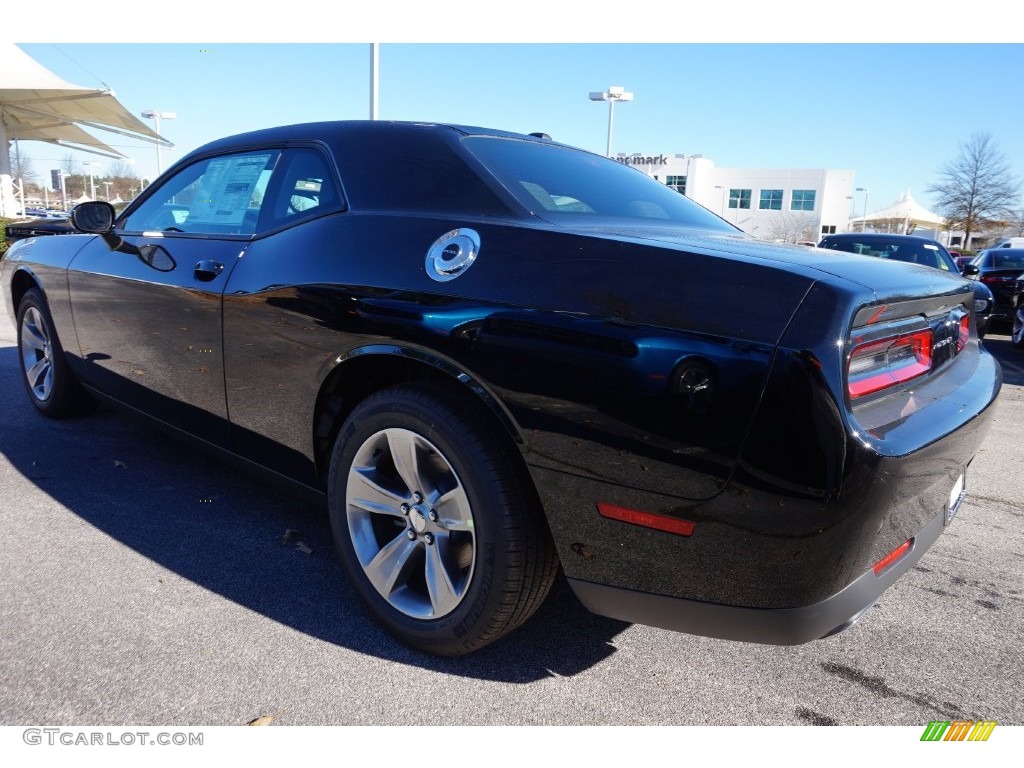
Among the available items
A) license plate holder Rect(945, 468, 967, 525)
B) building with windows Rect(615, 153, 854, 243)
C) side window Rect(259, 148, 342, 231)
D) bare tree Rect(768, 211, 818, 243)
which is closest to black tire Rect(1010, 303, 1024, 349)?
license plate holder Rect(945, 468, 967, 525)

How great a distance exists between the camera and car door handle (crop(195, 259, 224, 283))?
271 cm

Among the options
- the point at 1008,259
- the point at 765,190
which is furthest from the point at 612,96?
the point at 765,190

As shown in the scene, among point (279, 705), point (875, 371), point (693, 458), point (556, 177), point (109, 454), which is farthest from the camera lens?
point (109, 454)

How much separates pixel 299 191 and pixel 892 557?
2.26 meters

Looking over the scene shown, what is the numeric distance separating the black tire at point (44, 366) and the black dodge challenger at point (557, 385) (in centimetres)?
165

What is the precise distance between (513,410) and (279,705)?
3.37 feet

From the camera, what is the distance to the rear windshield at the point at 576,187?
7.66ft

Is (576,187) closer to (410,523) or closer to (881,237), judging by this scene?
(410,523)

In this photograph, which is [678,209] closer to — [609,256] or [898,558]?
[609,256]

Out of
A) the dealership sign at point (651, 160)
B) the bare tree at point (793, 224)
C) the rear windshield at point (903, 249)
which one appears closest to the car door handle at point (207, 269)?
the rear windshield at point (903, 249)

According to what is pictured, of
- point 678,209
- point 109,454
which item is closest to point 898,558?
point 678,209

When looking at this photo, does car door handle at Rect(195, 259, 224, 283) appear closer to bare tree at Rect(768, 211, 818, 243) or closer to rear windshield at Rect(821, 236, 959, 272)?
rear windshield at Rect(821, 236, 959, 272)

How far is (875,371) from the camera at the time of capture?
176 cm

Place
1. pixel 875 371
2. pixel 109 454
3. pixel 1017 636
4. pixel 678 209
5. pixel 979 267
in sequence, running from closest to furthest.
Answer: pixel 875 371, pixel 1017 636, pixel 678 209, pixel 109 454, pixel 979 267
